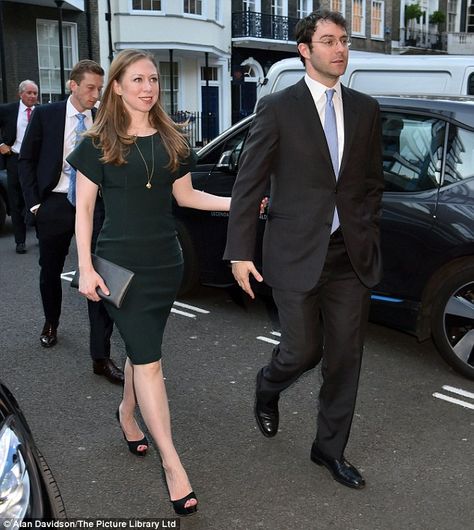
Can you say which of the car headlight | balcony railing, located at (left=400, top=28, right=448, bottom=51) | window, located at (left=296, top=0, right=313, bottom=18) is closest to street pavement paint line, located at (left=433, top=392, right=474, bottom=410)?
the car headlight

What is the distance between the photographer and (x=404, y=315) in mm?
4770

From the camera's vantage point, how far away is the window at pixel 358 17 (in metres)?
33.1

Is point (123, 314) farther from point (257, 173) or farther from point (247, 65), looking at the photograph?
point (247, 65)

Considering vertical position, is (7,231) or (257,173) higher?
(257,173)

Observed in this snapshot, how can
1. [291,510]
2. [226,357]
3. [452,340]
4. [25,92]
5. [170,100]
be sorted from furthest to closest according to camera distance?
[170,100]
[25,92]
[226,357]
[452,340]
[291,510]

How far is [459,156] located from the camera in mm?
4652

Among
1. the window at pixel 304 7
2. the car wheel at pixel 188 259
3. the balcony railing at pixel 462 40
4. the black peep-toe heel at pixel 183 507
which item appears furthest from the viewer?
the balcony railing at pixel 462 40

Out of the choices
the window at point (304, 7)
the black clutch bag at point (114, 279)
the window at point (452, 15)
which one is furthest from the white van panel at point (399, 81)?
the window at point (452, 15)

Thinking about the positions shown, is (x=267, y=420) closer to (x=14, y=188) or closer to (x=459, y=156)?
(x=459, y=156)

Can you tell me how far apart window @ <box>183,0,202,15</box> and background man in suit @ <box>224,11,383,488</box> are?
81.7 feet

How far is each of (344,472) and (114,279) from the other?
136 cm

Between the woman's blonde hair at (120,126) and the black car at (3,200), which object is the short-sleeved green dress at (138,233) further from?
the black car at (3,200)

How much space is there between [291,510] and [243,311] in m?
3.15

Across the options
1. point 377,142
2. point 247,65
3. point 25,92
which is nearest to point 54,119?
point 377,142
